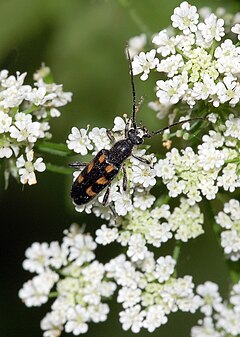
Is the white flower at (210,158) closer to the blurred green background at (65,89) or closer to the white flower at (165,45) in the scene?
the white flower at (165,45)

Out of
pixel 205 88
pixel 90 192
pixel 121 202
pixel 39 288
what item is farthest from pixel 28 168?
pixel 205 88

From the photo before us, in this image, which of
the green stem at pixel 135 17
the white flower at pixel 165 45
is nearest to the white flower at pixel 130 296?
the white flower at pixel 165 45

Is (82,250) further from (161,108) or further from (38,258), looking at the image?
(161,108)

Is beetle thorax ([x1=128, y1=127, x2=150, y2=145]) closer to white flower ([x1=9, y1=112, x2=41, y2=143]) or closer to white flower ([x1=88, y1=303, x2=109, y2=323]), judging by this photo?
white flower ([x1=9, y1=112, x2=41, y2=143])

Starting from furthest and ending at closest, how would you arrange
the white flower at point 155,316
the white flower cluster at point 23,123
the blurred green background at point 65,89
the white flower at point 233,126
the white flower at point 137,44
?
the blurred green background at point 65,89 → the white flower at point 137,44 → the white flower at point 155,316 → the white flower cluster at point 23,123 → the white flower at point 233,126

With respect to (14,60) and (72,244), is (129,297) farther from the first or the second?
(14,60)

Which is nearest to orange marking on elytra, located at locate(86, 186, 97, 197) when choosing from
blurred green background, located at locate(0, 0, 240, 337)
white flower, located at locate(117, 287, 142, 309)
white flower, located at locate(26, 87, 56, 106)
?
white flower, located at locate(26, 87, 56, 106)

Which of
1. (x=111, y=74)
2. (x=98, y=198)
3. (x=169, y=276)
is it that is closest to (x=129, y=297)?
(x=169, y=276)
